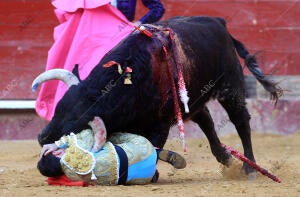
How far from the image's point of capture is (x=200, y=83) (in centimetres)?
448

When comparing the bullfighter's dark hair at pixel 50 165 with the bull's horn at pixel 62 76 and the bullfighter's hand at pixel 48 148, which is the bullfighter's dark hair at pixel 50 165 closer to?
the bullfighter's hand at pixel 48 148

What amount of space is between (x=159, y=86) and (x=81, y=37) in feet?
2.50

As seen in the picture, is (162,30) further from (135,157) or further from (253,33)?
(253,33)

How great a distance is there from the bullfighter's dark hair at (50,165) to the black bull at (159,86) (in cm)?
12

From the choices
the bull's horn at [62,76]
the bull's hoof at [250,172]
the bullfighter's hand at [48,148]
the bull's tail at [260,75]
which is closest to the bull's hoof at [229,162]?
the bull's hoof at [250,172]

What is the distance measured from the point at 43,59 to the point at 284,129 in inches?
90.2

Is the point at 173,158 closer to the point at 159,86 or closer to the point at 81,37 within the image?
the point at 159,86

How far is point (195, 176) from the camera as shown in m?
4.78

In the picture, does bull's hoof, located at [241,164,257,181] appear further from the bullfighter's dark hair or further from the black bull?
the bullfighter's dark hair

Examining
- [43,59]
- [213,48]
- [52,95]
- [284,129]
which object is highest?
[213,48]

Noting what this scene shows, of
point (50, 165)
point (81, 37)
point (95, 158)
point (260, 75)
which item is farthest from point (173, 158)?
point (260, 75)

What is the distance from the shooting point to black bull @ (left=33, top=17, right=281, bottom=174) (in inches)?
151

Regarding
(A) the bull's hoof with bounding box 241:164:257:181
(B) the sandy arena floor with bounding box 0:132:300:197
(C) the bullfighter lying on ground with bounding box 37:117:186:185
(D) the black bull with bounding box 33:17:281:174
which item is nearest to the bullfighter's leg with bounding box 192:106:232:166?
(D) the black bull with bounding box 33:17:281:174

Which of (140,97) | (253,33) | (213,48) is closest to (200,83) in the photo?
(213,48)
